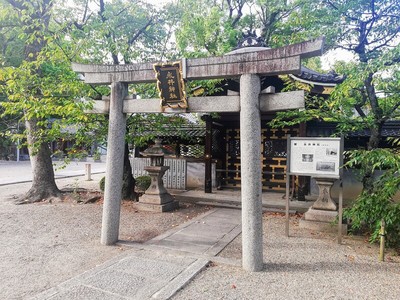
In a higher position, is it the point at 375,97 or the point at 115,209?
the point at 375,97

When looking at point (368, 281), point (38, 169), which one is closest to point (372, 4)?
point (368, 281)

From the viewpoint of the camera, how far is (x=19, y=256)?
205 inches

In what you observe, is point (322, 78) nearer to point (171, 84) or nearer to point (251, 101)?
point (251, 101)

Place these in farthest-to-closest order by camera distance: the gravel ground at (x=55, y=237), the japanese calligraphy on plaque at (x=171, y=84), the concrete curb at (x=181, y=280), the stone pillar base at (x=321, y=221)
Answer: the stone pillar base at (x=321, y=221) → the japanese calligraphy on plaque at (x=171, y=84) → the gravel ground at (x=55, y=237) → the concrete curb at (x=181, y=280)

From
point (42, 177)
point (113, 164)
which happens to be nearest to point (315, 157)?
point (113, 164)

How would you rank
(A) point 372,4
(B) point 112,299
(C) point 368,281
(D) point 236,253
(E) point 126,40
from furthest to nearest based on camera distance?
(E) point 126,40, (A) point 372,4, (D) point 236,253, (C) point 368,281, (B) point 112,299

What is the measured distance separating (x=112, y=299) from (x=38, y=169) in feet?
27.8

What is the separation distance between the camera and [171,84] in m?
5.37

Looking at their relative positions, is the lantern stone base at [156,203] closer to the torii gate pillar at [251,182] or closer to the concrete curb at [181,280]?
the concrete curb at [181,280]

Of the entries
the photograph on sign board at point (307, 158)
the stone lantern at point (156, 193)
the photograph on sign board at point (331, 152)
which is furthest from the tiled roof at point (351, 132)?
the stone lantern at point (156, 193)

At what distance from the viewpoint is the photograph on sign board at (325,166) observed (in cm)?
625

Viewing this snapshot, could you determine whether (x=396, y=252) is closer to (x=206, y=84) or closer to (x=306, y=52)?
(x=306, y=52)

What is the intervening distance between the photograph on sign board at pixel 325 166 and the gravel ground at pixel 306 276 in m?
1.61

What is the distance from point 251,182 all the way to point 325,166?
255 centimetres
